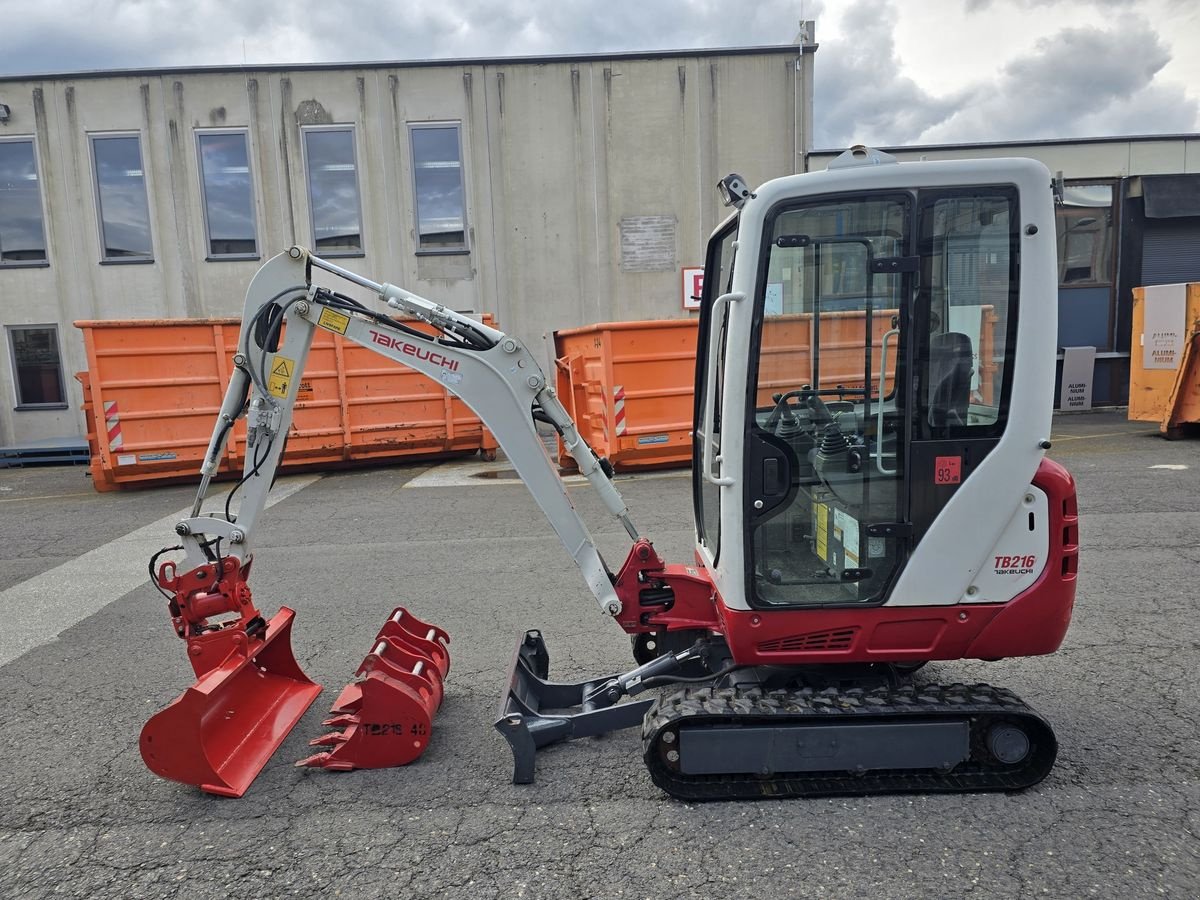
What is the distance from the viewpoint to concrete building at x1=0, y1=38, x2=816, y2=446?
15.5m

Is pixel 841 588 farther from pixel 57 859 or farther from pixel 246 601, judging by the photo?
pixel 57 859

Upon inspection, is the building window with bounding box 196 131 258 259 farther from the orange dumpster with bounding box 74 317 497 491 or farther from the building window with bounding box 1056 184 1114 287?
the building window with bounding box 1056 184 1114 287

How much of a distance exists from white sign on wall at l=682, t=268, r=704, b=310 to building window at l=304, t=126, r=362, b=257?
633cm

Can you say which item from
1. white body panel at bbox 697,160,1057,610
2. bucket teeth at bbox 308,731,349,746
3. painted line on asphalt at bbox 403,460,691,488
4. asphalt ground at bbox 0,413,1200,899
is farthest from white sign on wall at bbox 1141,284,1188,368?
bucket teeth at bbox 308,731,349,746

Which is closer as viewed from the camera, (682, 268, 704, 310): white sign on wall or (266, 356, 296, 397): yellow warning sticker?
(266, 356, 296, 397): yellow warning sticker

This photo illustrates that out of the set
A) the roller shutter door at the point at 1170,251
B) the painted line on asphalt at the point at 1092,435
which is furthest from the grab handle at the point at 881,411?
the roller shutter door at the point at 1170,251

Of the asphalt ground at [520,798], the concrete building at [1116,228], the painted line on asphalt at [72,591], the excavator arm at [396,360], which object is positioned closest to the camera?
the asphalt ground at [520,798]

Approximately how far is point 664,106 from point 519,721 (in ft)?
48.1

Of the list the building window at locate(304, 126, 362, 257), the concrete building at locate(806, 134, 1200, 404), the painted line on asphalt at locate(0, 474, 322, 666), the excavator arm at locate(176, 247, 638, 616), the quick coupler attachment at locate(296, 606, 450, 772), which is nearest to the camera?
the quick coupler attachment at locate(296, 606, 450, 772)

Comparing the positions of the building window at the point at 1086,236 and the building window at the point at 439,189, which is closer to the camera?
the building window at the point at 439,189

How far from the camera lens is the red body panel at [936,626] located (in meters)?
3.38

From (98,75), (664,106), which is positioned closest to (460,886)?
(664,106)

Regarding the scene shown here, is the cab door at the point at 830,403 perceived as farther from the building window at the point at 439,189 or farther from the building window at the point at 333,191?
the building window at the point at 333,191

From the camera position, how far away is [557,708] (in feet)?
13.4
